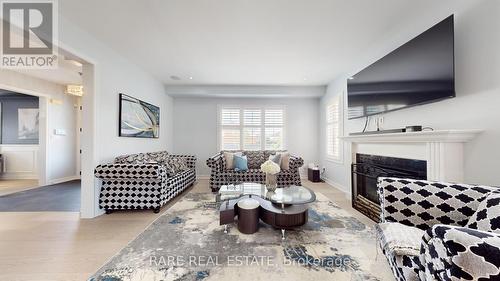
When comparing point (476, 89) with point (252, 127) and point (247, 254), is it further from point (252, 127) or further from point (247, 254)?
point (252, 127)

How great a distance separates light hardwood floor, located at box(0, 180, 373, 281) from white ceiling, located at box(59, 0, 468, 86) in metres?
2.53

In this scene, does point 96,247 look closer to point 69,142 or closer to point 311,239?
point 311,239

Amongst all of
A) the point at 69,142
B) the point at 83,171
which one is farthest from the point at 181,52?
the point at 69,142

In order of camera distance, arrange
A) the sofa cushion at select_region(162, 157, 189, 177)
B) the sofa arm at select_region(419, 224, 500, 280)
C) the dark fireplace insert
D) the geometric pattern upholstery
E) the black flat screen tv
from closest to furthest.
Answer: the sofa arm at select_region(419, 224, 500, 280) < the geometric pattern upholstery < the black flat screen tv < the dark fireplace insert < the sofa cushion at select_region(162, 157, 189, 177)

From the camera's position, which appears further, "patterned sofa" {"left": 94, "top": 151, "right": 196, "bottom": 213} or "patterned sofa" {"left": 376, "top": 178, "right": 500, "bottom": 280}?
"patterned sofa" {"left": 94, "top": 151, "right": 196, "bottom": 213}

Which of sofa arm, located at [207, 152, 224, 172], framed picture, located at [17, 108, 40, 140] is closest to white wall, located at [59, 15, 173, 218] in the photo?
sofa arm, located at [207, 152, 224, 172]

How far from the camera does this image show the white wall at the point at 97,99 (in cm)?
251

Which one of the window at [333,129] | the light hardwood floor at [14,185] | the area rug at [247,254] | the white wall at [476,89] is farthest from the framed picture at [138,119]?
the white wall at [476,89]

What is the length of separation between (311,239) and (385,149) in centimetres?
155

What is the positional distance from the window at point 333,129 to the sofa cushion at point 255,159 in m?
1.67

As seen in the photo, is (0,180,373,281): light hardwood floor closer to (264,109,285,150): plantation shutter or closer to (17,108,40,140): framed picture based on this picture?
(264,109,285,150): plantation shutter

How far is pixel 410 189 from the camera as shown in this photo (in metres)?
1.45

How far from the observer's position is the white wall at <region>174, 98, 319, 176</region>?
219 inches

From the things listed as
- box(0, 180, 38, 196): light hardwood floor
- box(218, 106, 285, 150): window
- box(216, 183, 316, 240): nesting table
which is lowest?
box(0, 180, 38, 196): light hardwood floor
